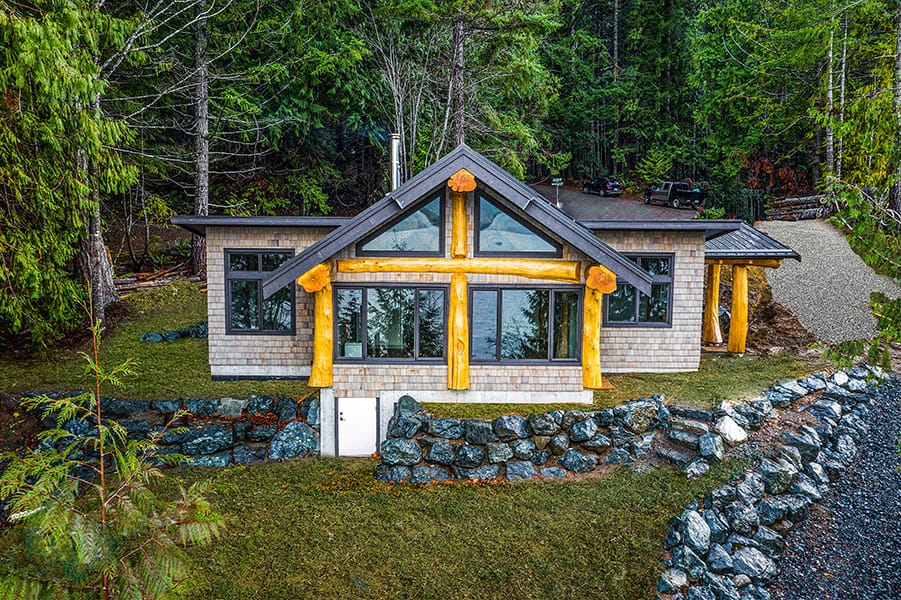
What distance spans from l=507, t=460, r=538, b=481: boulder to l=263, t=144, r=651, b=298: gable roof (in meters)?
3.43

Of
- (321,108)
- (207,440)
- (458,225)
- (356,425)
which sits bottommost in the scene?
(207,440)

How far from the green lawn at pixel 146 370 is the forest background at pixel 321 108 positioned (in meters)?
0.74

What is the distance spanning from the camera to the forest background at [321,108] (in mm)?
11812

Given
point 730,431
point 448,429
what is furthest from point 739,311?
point 448,429

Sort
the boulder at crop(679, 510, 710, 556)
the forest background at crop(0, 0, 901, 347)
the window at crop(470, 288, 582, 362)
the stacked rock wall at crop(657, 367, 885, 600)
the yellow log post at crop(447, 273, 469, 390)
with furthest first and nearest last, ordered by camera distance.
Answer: the forest background at crop(0, 0, 901, 347) < the window at crop(470, 288, 582, 362) < the yellow log post at crop(447, 273, 469, 390) < the boulder at crop(679, 510, 710, 556) < the stacked rock wall at crop(657, 367, 885, 600)

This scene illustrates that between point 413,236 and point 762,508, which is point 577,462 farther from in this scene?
point 413,236

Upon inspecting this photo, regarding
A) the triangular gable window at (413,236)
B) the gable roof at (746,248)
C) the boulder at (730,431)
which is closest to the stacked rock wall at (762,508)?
the boulder at (730,431)

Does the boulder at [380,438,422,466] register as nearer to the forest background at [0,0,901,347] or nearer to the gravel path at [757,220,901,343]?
the forest background at [0,0,901,347]

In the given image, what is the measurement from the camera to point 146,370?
1283 cm

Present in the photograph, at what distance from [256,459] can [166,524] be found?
6.46 m

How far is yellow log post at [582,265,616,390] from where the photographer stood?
10.0 m

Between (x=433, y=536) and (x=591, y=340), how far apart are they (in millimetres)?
4297

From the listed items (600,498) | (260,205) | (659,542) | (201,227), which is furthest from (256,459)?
(260,205)

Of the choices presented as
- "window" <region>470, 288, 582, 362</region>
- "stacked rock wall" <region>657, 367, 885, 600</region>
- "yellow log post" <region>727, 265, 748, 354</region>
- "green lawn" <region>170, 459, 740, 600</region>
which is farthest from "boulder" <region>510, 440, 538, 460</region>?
"yellow log post" <region>727, 265, 748, 354</region>
